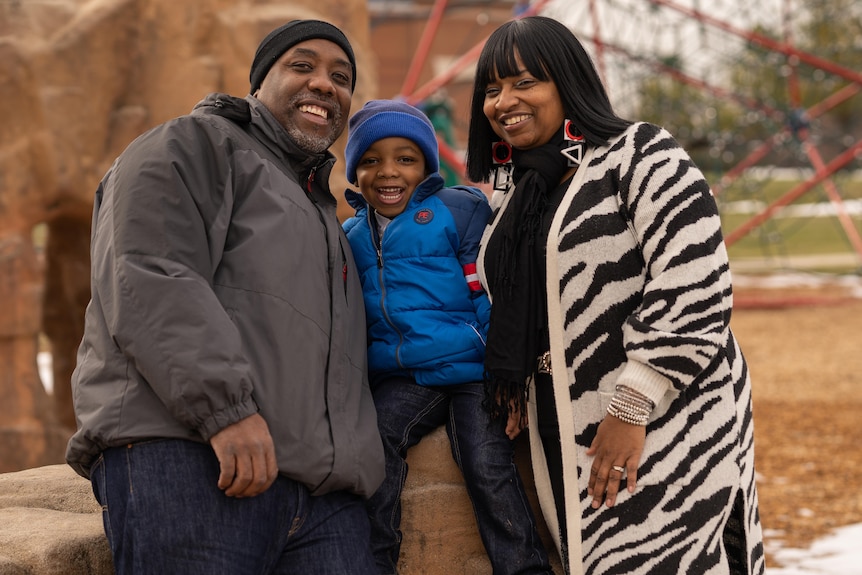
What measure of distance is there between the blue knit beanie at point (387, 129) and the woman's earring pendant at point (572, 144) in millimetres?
522

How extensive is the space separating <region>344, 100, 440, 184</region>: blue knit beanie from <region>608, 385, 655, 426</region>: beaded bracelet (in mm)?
940

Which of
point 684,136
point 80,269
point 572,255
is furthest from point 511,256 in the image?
point 684,136

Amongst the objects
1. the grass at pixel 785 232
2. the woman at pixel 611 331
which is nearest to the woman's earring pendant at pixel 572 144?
the woman at pixel 611 331

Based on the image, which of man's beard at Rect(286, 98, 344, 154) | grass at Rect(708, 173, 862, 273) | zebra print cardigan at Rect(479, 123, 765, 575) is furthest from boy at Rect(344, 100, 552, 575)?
grass at Rect(708, 173, 862, 273)

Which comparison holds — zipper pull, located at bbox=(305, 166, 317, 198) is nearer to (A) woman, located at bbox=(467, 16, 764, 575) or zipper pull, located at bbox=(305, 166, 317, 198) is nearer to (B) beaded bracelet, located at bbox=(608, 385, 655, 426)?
(A) woman, located at bbox=(467, 16, 764, 575)

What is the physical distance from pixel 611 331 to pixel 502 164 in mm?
620

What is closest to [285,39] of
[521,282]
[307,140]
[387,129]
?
[307,140]

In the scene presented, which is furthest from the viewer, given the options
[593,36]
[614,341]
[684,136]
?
[684,136]

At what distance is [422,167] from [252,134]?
64 cm

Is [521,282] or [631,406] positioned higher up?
[521,282]

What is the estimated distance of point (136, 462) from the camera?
1892mm

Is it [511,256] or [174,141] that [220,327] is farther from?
[511,256]

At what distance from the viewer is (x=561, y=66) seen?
2297mm

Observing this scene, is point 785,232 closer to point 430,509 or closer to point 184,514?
point 430,509
